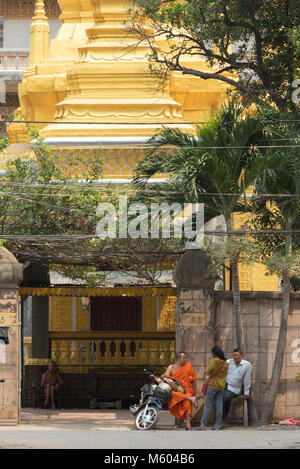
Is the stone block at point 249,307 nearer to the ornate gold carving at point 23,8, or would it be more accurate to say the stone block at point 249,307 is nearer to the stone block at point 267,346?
the stone block at point 267,346

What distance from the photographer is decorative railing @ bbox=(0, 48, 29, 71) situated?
3972cm

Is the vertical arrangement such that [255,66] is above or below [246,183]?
above

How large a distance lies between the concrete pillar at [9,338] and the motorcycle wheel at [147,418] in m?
2.09

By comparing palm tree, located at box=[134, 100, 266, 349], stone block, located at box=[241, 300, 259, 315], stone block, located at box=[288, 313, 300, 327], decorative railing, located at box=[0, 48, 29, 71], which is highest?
decorative railing, located at box=[0, 48, 29, 71]

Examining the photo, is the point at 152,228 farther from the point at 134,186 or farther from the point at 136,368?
the point at 136,368

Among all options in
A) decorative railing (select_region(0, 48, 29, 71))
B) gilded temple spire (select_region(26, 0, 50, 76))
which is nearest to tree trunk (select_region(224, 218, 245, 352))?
gilded temple spire (select_region(26, 0, 50, 76))

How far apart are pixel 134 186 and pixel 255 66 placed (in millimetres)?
3607

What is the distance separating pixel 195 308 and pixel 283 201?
7.66 ft

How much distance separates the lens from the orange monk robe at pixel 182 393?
67.8 feet

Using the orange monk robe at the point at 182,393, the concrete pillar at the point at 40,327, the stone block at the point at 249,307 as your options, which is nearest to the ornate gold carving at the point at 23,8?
the concrete pillar at the point at 40,327

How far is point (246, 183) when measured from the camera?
21094mm

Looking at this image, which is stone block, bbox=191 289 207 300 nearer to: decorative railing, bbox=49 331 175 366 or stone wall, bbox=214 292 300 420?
stone wall, bbox=214 292 300 420

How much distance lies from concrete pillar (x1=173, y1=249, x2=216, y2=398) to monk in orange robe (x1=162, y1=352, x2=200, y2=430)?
502mm
